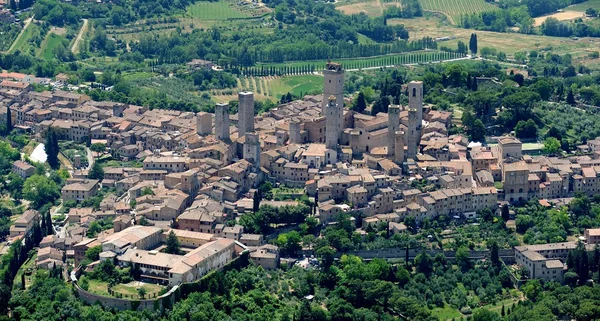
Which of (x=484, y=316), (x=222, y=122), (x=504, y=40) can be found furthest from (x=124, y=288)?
(x=504, y=40)

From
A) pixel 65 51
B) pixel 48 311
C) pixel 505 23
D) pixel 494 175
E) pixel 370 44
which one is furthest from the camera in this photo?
pixel 505 23

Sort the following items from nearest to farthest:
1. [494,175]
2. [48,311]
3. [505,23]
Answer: [48,311], [494,175], [505,23]

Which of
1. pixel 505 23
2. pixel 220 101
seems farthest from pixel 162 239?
pixel 505 23

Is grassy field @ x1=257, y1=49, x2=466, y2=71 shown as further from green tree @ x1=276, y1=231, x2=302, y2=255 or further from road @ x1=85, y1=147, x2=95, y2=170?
green tree @ x1=276, y1=231, x2=302, y2=255

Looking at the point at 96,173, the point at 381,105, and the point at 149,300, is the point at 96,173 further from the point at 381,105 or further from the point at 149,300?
the point at 149,300

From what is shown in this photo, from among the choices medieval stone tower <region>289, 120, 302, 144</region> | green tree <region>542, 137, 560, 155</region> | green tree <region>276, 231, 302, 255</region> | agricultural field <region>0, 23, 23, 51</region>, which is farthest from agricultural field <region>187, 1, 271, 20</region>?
green tree <region>276, 231, 302, 255</region>

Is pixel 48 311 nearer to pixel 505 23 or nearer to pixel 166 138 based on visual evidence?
pixel 166 138
